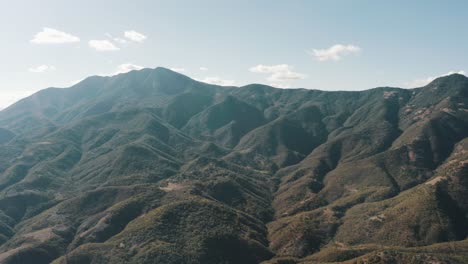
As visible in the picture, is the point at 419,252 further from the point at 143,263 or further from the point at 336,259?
the point at 143,263

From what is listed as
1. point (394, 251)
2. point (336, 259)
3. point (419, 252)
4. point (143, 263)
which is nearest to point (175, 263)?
point (143, 263)

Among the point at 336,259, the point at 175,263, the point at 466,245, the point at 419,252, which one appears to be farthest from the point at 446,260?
the point at 175,263

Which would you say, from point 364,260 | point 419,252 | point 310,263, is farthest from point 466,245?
point 310,263

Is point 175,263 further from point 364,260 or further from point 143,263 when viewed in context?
point 364,260

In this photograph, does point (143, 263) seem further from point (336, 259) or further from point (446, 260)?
point (446, 260)

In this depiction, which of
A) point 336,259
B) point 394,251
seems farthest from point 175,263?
point 394,251

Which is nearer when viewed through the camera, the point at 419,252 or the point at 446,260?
the point at 446,260

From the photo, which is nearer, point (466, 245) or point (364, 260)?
point (364, 260)
